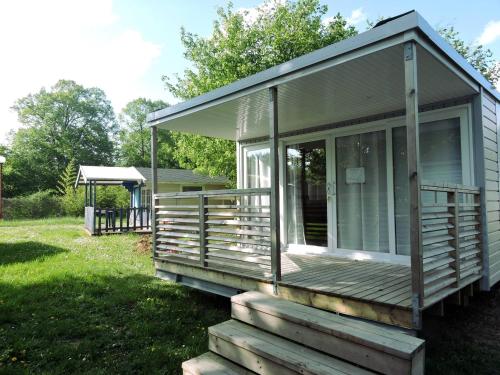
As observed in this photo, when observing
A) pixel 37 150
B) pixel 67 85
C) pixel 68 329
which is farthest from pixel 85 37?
pixel 67 85

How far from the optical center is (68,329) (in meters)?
3.60

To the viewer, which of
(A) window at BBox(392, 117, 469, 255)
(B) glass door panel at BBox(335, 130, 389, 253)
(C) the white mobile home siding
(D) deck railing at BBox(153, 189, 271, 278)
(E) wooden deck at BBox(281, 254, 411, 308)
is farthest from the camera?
(B) glass door panel at BBox(335, 130, 389, 253)

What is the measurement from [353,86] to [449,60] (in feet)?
2.96

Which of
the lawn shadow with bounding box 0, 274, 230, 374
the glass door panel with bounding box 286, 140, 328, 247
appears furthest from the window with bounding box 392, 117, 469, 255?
the lawn shadow with bounding box 0, 274, 230, 374

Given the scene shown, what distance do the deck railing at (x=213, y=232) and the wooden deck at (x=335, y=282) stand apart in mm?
86

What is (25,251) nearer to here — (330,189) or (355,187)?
(330,189)

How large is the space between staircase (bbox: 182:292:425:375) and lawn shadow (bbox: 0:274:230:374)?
581mm

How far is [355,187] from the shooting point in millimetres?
4906

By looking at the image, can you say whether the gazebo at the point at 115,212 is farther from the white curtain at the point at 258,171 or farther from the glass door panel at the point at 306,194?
the glass door panel at the point at 306,194

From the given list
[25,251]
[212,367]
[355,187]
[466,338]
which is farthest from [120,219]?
[466,338]

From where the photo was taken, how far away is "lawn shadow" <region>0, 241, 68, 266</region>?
6877 mm

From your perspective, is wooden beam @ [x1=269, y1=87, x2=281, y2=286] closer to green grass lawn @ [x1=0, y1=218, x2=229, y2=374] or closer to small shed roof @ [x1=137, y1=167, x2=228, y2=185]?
green grass lawn @ [x1=0, y1=218, x2=229, y2=374]

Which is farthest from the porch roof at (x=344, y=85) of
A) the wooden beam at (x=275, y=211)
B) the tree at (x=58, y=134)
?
the tree at (x=58, y=134)

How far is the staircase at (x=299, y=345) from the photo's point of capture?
2.01 m
